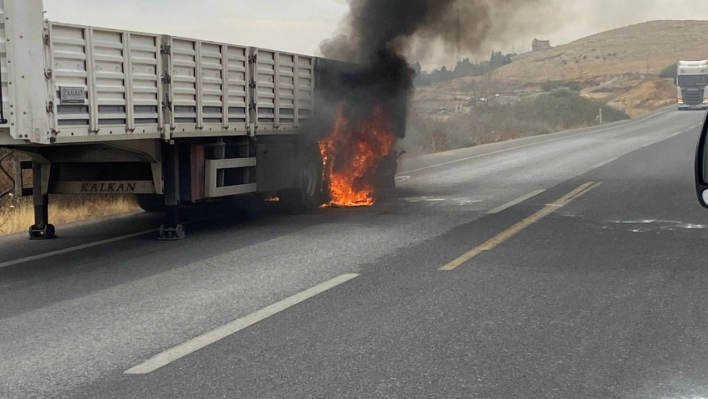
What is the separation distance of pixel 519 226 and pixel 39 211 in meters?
6.05

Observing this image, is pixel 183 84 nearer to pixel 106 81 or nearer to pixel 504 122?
pixel 106 81

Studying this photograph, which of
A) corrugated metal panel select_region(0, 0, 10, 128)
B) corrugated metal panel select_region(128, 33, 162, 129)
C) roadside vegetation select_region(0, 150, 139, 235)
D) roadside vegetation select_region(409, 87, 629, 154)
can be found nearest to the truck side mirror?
corrugated metal panel select_region(0, 0, 10, 128)

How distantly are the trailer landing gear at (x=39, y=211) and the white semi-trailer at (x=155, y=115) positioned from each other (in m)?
0.01

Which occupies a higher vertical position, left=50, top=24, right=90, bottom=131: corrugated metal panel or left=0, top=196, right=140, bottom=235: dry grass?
left=50, top=24, right=90, bottom=131: corrugated metal panel

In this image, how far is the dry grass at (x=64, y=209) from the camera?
481 inches

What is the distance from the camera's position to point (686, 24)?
560 feet

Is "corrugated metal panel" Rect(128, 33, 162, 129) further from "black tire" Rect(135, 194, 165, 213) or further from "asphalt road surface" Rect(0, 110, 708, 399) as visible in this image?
"black tire" Rect(135, 194, 165, 213)

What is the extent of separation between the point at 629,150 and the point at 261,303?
2187 centimetres

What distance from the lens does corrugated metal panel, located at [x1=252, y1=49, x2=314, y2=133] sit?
470 inches

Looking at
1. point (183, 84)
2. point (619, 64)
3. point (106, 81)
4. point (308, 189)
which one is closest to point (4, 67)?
point (106, 81)

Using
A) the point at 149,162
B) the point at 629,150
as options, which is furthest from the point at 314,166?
the point at 629,150

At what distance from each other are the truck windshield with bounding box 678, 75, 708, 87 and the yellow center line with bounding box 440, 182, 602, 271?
5486cm

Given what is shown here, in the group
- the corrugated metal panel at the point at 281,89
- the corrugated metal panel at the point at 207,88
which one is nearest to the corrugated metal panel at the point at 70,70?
the corrugated metal panel at the point at 207,88

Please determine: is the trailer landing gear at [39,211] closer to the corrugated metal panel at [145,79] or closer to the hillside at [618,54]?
the corrugated metal panel at [145,79]
